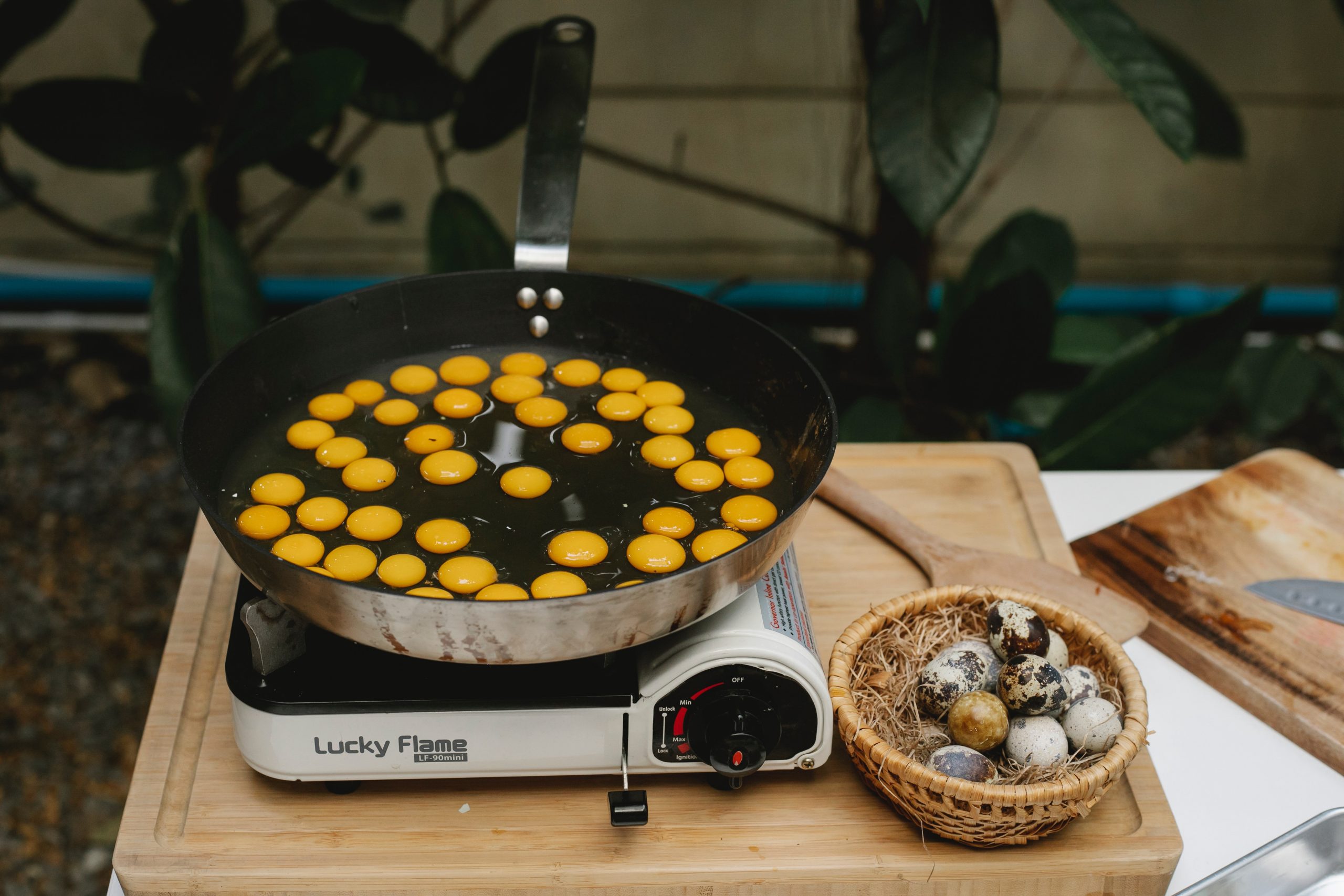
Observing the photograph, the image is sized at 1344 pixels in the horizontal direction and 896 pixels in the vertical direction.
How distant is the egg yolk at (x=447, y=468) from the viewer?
127 cm

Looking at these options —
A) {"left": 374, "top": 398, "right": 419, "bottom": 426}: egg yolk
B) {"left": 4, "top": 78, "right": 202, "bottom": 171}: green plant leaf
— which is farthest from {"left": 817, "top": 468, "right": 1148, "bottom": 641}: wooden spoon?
{"left": 4, "top": 78, "right": 202, "bottom": 171}: green plant leaf

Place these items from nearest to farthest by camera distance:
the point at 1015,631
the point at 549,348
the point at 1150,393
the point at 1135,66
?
the point at 1015,631, the point at 549,348, the point at 1135,66, the point at 1150,393

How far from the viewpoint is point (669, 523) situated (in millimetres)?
1200

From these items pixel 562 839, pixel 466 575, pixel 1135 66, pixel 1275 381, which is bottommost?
pixel 1275 381

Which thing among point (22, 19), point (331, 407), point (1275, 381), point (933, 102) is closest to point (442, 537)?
point (331, 407)

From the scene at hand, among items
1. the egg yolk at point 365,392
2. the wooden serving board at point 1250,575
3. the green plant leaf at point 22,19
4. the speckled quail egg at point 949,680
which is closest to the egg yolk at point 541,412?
the egg yolk at point 365,392

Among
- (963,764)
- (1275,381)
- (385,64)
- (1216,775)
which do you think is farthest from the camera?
(1275,381)

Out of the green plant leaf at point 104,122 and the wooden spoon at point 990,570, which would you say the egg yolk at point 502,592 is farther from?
the green plant leaf at point 104,122

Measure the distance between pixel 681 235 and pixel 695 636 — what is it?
7.61 feet

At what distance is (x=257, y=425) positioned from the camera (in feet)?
4.34

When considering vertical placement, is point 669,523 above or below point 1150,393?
above

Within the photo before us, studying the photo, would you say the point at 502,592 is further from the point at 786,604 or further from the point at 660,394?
the point at 660,394

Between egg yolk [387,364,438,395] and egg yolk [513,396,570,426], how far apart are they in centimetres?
13

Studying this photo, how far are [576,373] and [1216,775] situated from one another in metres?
0.89
